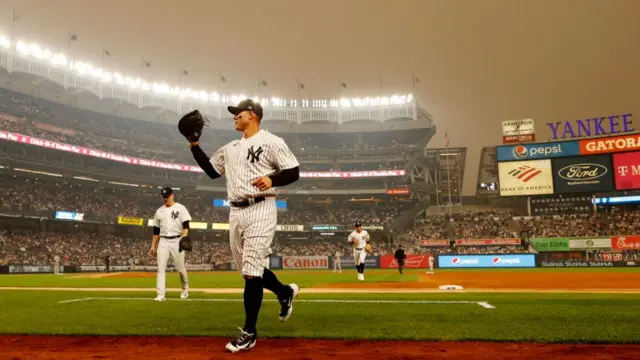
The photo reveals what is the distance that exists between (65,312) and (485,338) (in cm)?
657

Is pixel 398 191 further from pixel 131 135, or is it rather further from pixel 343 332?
pixel 343 332

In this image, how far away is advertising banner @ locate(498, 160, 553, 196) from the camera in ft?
130

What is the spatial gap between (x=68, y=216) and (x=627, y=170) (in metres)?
50.7

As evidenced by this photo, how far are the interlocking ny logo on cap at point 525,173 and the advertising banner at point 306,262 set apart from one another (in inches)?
745

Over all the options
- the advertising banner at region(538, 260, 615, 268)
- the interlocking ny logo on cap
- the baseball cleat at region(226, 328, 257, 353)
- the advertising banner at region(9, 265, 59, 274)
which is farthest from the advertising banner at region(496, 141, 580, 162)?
the baseball cleat at region(226, 328, 257, 353)

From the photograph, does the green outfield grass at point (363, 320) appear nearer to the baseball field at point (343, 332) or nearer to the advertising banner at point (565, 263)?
the baseball field at point (343, 332)

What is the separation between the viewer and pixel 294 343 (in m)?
4.50

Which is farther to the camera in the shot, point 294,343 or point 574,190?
point 574,190

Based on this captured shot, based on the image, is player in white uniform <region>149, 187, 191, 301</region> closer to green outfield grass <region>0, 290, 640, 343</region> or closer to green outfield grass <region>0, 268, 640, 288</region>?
green outfield grass <region>0, 290, 640, 343</region>

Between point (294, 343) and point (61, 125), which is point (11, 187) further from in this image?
point (294, 343)

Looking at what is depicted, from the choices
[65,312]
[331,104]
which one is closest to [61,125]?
[331,104]

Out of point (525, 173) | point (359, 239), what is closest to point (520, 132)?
point (525, 173)

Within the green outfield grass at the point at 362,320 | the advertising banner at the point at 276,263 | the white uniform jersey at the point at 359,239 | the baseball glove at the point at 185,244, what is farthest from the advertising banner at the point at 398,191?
the baseball glove at the point at 185,244

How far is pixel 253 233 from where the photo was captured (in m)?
4.72
